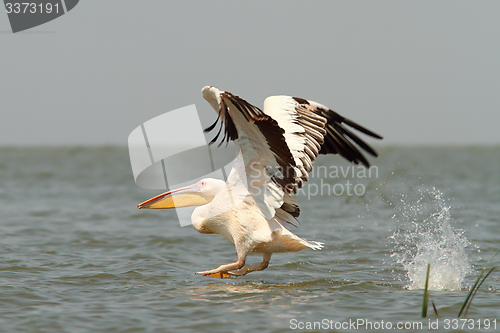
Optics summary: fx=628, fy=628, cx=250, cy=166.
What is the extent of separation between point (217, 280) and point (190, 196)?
928 millimetres

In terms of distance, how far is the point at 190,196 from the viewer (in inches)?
263

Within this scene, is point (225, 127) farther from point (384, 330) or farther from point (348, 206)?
point (348, 206)

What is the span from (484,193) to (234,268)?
36.3 feet

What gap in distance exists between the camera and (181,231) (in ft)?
33.2

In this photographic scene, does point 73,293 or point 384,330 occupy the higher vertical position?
point 73,293

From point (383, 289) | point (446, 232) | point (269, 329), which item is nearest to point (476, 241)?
point (446, 232)

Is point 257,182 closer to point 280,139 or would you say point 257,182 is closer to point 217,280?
point 280,139

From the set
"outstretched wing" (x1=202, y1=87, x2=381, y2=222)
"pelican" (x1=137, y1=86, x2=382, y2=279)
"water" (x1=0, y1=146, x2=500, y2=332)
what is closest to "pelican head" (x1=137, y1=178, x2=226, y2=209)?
"pelican" (x1=137, y1=86, x2=382, y2=279)

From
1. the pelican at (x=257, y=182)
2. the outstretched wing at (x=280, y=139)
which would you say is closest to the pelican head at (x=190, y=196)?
the pelican at (x=257, y=182)

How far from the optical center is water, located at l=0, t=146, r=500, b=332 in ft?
16.6

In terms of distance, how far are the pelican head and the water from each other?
76 centimetres

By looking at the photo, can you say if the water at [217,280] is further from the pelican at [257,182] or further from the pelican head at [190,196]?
the pelican head at [190,196]

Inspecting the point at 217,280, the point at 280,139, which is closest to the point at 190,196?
the point at 217,280

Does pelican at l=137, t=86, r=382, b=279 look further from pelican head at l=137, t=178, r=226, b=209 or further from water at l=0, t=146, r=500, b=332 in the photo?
water at l=0, t=146, r=500, b=332
